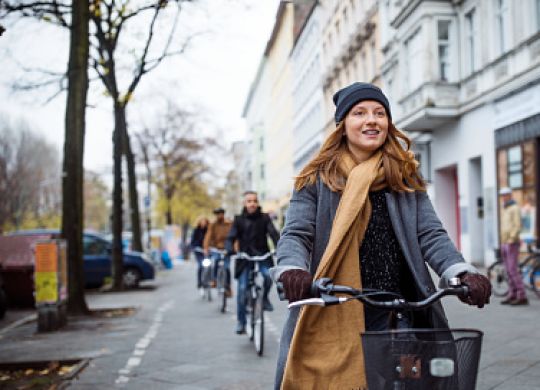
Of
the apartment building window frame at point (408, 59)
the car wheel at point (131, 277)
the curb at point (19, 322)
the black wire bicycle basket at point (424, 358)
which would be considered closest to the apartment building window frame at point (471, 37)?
the apartment building window frame at point (408, 59)

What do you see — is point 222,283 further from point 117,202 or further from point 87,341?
point 117,202

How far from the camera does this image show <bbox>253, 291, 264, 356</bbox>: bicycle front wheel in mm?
8727

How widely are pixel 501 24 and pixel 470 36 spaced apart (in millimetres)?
2484

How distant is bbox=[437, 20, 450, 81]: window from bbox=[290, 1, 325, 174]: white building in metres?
27.5

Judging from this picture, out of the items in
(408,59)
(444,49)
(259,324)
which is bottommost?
(259,324)

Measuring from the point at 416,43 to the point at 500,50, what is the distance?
4.95m

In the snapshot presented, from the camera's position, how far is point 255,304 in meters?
9.43

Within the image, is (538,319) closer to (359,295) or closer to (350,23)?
(359,295)

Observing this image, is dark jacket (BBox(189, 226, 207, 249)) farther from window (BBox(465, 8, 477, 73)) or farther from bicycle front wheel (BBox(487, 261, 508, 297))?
window (BBox(465, 8, 477, 73))

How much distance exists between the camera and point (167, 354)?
29.6 feet

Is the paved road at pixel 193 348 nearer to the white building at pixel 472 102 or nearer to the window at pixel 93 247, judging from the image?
the white building at pixel 472 102

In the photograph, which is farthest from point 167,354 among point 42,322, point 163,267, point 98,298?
point 163,267

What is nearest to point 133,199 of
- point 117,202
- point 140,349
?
point 117,202

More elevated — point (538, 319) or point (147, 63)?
point (147, 63)
